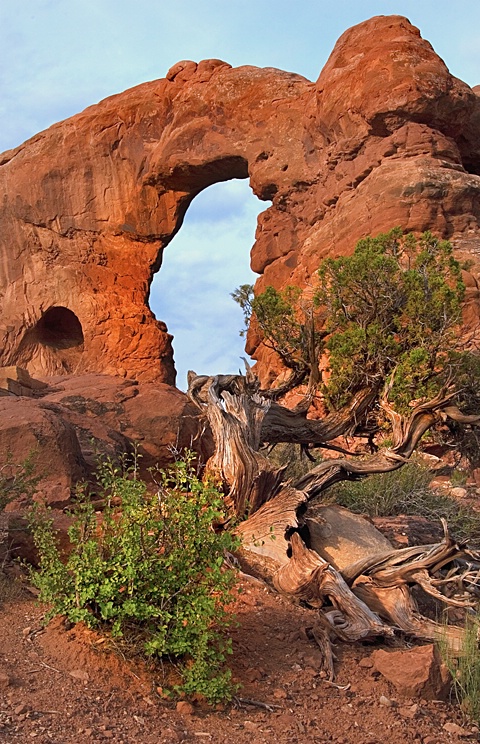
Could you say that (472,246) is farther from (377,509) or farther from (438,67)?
(377,509)

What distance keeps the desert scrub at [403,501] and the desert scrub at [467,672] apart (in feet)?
13.6

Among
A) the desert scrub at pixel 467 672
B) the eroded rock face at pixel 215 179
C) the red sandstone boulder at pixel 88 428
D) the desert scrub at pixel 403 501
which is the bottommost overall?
the desert scrub at pixel 467 672

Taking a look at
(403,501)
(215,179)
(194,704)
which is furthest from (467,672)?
(215,179)

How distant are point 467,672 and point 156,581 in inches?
87.2

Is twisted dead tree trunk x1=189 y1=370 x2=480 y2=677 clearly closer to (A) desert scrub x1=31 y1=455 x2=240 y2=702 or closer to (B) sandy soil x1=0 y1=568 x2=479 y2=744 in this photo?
(B) sandy soil x1=0 y1=568 x2=479 y2=744

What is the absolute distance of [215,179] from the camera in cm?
2442

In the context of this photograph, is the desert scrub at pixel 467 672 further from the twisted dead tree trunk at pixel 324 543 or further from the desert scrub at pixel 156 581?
the desert scrub at pixel 156 581

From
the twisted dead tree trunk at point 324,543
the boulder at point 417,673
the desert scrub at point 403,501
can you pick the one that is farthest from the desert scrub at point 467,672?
the desert scrub at point 403,501

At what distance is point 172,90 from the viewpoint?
24.0m

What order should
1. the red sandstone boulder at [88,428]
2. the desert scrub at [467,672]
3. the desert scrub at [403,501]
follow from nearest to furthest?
the desert scrub at [467,672], the red sandstone boulder at [88,428], the desert scrub at [403,501]

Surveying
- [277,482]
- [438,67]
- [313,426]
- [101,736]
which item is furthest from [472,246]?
[101,736]

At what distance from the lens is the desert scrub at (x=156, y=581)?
14.5 feet

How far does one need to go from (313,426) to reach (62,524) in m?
4.56

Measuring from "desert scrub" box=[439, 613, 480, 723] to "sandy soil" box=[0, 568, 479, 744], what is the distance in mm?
108
